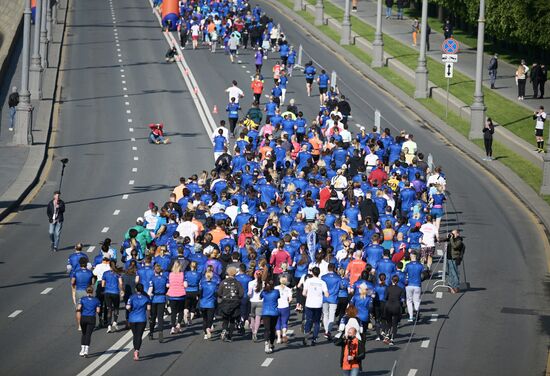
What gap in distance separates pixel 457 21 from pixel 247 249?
58780mm

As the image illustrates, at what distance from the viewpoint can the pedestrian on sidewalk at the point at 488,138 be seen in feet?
157

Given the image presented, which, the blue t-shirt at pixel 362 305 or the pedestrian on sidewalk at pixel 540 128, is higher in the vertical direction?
the blue t-shirt at pixel 362 305

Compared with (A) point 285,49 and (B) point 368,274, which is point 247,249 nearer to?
(B) point 368,274

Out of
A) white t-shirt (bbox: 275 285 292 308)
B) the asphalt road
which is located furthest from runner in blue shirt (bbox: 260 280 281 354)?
the asphalt road

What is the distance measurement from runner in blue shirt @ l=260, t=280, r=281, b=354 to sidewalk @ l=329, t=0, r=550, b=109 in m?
33.2

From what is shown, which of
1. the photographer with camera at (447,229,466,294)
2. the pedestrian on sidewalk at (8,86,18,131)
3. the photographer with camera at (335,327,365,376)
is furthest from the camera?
the pedestrian on sidewalk at (8,86,18,131)

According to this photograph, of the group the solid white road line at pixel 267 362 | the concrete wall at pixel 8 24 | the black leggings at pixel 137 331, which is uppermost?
the black leggings at pixel 137 331

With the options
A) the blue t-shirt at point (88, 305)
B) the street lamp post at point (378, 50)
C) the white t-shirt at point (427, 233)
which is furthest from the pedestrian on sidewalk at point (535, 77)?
the blue t-shirt at point (88, 305)

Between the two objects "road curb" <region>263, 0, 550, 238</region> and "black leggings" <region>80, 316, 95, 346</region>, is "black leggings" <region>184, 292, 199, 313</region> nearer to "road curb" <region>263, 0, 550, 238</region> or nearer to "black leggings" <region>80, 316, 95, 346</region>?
"black leggings" <region>80, 316, 95, 346</region>

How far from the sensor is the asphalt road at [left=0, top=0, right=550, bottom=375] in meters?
25.5

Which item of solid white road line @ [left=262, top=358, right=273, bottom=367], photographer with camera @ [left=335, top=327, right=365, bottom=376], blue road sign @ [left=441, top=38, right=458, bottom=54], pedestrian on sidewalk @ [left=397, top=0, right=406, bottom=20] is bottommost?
pedestrian on sidewalk @ [left=397, top=0, right=406, bottom=20]

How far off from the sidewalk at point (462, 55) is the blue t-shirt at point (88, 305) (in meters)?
35.0

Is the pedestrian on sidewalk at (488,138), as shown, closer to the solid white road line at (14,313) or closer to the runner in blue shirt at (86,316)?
the solid white road line at (14,313)

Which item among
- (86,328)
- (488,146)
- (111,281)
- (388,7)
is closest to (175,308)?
(111,281)
